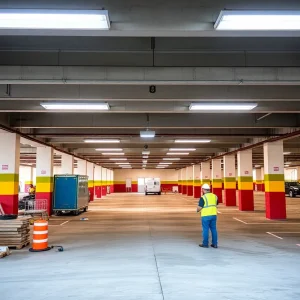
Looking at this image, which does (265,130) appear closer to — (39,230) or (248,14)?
(39,230)

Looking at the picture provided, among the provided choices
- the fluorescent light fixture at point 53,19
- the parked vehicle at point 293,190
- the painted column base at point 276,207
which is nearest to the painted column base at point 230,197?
the painted column base at point 276,207

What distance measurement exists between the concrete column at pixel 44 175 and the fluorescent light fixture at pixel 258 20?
18946mm

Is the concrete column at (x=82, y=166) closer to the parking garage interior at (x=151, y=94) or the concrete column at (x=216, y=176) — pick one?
the concrete column at (x=216, y=176)

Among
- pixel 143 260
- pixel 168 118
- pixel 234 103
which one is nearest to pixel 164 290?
pixel 143 260

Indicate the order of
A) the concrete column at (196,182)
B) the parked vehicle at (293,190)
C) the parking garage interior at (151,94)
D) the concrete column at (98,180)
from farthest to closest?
the concrete column at (98,180) → the parked vehicle at (293,190) → the concrete column at (196,182) → the parking garage interior at (151,94)

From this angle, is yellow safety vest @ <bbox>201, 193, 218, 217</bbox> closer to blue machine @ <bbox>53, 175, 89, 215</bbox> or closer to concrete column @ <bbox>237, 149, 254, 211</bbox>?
blue machine @ <bbox>53, 175, 89, 215</bbox>

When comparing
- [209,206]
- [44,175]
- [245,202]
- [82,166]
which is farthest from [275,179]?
[82,166]

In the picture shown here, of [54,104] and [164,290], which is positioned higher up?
[54,104]

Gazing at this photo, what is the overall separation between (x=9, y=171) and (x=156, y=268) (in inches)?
418

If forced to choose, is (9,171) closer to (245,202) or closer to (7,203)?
(7,203)

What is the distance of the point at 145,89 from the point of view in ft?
32.6

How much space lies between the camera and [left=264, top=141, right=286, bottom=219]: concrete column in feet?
64.4

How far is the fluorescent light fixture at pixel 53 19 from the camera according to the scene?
5.07 meters

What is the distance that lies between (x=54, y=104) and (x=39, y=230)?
3831 millimetres
